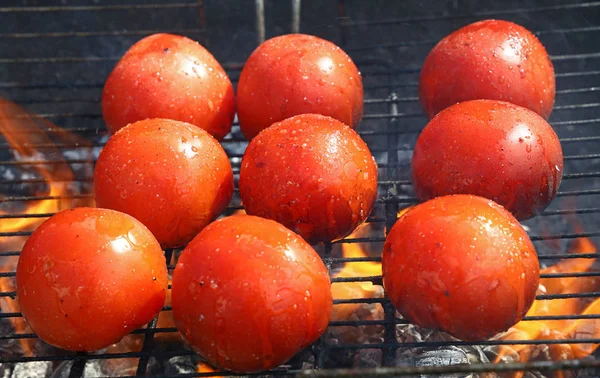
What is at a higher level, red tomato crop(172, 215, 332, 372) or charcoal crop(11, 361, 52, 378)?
red tomato crop(172, 215, 332, 372)

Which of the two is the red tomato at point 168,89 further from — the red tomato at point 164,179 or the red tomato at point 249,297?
the red tomato at point 249,297

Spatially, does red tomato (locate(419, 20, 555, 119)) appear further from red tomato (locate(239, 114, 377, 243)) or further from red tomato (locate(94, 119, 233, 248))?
red tomato (locate(94, 119, 233, 248))

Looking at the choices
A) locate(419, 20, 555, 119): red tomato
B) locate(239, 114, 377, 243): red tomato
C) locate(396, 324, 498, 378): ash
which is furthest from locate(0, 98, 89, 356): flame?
locate(419, 20, 555, 119): red tomato

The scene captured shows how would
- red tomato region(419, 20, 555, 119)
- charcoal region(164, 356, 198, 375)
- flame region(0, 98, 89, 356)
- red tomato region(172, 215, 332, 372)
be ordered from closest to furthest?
1. red tomato region(172, 215, 332, 372)
2. charcoal region(164, 356, 198, 375)
3. red tomato region(419, 20, 555, 119)
4. flame region(0, 98, 89, 356)

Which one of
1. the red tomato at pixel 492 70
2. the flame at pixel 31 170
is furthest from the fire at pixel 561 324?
the flame at pixel 31 170

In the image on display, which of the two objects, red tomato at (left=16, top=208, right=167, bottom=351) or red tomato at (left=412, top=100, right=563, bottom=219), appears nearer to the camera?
red tomato at (left=16, top=208, right=167, bottom=351)

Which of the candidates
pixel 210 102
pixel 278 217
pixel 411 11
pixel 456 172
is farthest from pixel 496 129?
pixel 411 11

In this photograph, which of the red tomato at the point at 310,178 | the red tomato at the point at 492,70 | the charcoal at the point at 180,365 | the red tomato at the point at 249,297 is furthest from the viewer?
the red tomato at the point at 492,70

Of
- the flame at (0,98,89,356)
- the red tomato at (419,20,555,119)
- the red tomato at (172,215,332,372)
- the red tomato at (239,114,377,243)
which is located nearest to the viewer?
the red tomato at (172,215,332,372)

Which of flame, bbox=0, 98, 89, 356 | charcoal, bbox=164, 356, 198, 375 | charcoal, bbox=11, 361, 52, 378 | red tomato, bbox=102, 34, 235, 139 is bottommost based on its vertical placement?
charcoal, bbox=11, 361, 52, 378
